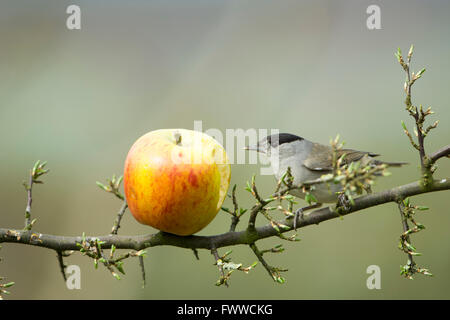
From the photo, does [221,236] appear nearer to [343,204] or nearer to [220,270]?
[220,270]

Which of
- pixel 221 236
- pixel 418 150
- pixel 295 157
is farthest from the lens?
pixel 295 157

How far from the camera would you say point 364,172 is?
58.7 inches

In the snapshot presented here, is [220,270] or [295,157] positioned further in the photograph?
[295,157]

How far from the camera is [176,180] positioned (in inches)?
75.4

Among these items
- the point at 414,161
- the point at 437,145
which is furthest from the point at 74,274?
the point at 437,145

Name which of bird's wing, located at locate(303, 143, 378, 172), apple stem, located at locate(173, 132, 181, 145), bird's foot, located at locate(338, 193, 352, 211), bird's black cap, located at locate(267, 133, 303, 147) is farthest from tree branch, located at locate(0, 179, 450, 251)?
bird's black cap, located at locate(267, 133, 303, 147)

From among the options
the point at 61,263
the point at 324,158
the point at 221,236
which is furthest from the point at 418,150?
the point at 61,263

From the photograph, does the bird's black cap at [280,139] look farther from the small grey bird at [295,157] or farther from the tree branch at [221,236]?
the tree branch at [221,236]

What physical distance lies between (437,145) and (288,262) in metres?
1.56

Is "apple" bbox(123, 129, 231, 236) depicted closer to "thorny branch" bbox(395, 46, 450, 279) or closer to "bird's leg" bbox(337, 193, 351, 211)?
"bird's leg" bbox(337, 193, 351, 211)

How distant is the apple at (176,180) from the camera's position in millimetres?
1919

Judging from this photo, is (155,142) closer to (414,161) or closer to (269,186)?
(269,186)

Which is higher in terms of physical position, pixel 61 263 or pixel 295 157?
pixel 295 157

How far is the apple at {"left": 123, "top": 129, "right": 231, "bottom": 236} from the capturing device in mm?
1919
